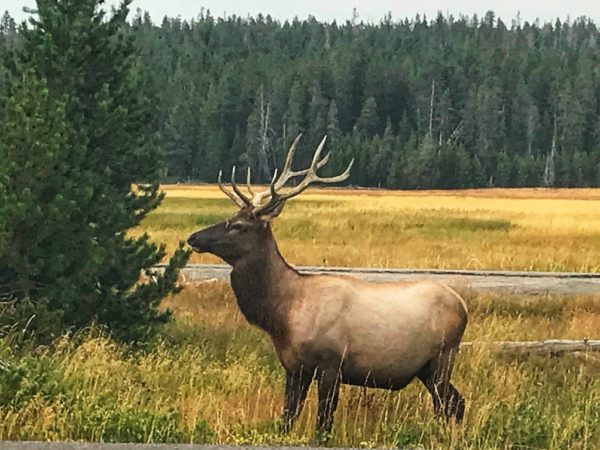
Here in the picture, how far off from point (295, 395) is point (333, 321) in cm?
60

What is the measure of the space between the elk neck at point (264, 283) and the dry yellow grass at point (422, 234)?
44.3 ft

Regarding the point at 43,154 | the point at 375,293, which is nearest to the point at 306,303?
the point at 375,293

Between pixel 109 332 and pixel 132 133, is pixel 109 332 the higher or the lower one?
the lower one

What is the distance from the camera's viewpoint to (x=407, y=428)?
6.91 metres

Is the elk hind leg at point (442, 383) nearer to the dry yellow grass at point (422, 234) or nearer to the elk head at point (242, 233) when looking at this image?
the elk head at point (242, 233)

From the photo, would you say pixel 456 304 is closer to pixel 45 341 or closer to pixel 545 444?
pixel 545 444

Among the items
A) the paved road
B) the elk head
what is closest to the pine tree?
the elk head

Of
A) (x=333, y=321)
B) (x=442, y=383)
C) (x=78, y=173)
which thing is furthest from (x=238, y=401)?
(x=78, y=173)

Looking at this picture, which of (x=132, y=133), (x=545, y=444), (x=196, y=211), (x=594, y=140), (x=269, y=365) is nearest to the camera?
(x=545, y=444)

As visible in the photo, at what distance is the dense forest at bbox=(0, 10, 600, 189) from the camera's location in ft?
311

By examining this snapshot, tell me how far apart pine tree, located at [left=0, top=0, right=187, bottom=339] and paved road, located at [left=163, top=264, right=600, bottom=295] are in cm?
593

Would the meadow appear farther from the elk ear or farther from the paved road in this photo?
the elk ear

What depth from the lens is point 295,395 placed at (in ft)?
22.6

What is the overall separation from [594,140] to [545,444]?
109 metres
